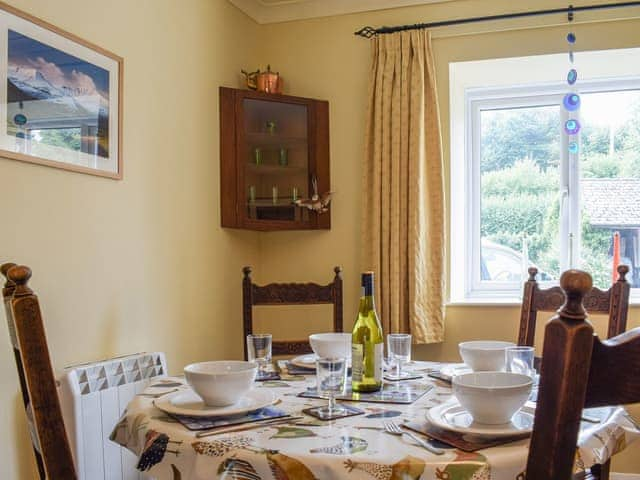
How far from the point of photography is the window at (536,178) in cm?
317

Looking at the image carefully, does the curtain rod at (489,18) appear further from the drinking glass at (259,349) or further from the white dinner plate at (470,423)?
the white dinner plate at (470,423)

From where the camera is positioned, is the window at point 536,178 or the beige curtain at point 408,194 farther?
the window at point 536,178

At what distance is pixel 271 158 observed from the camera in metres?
3.09

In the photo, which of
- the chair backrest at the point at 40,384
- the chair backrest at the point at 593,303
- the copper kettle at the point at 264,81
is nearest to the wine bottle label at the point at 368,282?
the chair backrest at the point at 40,384

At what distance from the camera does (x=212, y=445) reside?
109 centimetres

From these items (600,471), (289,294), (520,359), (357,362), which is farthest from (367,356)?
(289,294)

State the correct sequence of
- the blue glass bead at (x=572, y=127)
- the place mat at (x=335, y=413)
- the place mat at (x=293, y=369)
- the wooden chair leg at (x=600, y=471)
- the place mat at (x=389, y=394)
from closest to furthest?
the place mat at (x=335, y=413)
the place mat at (x=389, y=394)
the wooden chair leg at (x=600, y=471)
the place mat at (x=293, y=369)
the blue glass bead at (x=572, y=127)

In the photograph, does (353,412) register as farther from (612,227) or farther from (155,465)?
(612,227)

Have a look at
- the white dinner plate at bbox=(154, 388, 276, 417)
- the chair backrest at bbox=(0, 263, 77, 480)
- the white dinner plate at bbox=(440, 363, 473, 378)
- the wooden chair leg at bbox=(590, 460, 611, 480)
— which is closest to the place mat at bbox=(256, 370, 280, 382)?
the white dinner plate at bbox=(154, 388, 276, 417)

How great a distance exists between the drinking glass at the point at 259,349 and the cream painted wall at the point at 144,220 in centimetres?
66

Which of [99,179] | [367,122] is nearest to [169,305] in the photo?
[99,179]

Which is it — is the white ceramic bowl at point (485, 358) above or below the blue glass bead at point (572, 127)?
below

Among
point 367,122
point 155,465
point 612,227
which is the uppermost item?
point 367,122

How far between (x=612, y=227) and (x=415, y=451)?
261 centimetres
